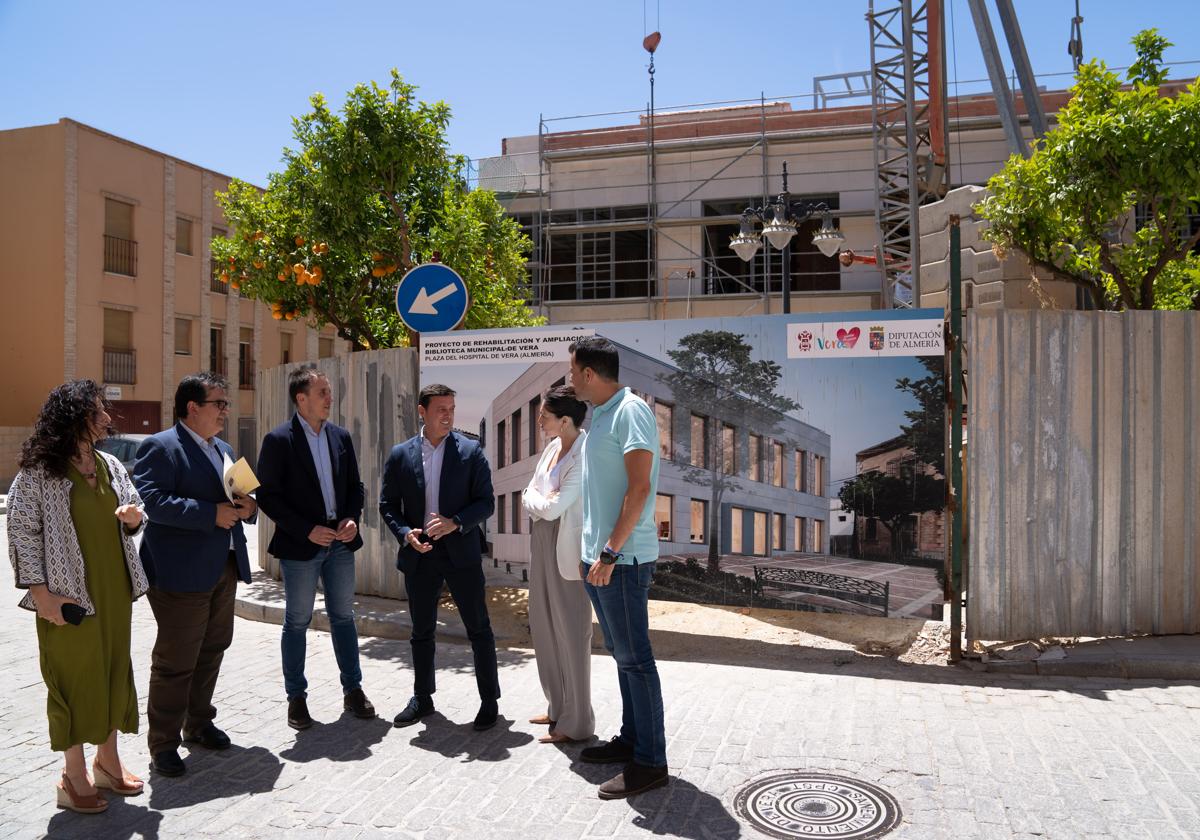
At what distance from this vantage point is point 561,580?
198 inches

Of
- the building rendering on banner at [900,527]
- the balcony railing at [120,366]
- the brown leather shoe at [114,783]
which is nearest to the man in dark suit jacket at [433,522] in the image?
the brown leather shoe at [114,783]

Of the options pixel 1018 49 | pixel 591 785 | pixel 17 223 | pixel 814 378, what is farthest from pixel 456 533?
pixel 17 223

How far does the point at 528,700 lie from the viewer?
5707 mm

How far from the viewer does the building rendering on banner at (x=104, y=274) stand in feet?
87.3

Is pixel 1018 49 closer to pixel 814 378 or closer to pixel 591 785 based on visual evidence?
pixel 814 378

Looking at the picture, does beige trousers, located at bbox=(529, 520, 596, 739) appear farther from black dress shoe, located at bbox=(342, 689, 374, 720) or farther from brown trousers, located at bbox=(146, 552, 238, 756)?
brown trousers, located at bbox=(146, 552, 238, 756)

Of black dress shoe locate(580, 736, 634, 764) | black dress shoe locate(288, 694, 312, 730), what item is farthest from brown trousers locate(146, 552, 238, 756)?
black dress shoe locate(580, 736, 634, 764)

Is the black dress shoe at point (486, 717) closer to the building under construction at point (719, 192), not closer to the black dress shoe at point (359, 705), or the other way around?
the black dress shoe at point (359, 705)

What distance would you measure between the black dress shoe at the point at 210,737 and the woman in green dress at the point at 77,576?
1.90 ft

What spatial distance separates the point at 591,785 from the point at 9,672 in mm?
4446

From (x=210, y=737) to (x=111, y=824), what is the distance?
3.04 feet

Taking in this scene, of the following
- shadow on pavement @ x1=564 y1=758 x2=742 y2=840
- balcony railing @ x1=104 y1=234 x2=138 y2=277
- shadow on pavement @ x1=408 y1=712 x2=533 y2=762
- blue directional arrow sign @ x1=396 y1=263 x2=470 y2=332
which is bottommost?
shadow on pavement @ x1=408 y1=712 x2=533 y2=762

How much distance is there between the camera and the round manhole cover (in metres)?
3.77

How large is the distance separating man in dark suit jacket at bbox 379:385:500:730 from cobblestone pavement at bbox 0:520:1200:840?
0.35 m
